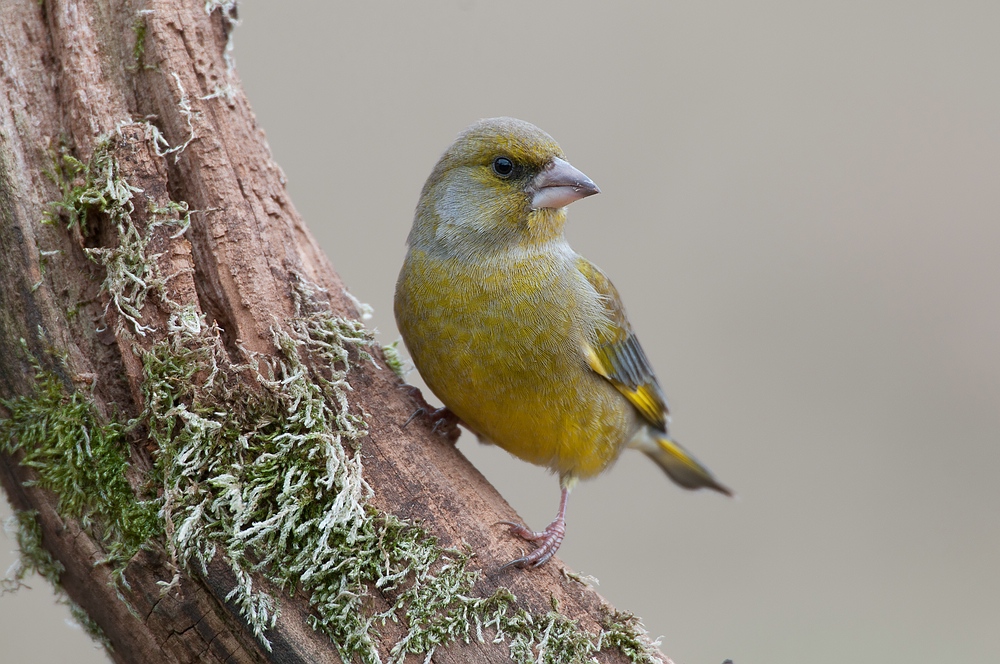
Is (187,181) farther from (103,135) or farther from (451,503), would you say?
(451,503)

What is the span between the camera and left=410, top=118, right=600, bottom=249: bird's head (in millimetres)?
3814

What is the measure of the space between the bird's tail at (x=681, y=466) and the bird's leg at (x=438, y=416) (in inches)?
70.0

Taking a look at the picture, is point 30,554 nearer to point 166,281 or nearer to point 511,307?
point 166,281

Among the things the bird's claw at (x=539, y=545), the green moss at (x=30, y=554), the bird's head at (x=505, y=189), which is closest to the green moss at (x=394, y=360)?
the bird's head at (x=505, y=189)

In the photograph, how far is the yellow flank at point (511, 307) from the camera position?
367 centimetres

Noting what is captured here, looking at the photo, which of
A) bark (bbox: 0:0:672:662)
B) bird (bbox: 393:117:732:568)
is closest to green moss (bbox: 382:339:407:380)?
bird (bbox: 393:117:732:568)

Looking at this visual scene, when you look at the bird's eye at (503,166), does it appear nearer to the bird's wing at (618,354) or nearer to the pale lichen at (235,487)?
the bird's wing at (618,354)

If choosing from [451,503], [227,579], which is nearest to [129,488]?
[227,579]

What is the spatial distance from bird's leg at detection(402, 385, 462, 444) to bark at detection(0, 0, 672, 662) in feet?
0.40

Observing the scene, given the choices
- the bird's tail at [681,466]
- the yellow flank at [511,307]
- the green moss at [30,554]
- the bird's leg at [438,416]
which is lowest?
the bird's tail at [681,466]

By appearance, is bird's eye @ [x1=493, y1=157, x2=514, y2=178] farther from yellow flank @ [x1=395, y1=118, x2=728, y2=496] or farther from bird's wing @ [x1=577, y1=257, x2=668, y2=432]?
bird's wing @ [x1=577, y1=257, x2=668, y2=432]

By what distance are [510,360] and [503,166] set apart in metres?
0.92

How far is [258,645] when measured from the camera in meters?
2.67

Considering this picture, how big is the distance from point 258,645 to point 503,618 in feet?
2.75
